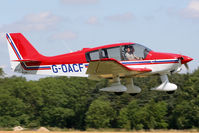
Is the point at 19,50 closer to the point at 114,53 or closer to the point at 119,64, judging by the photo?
the point at 114,53

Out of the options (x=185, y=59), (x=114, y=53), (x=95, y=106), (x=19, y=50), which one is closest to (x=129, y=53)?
(x=114, y=53)

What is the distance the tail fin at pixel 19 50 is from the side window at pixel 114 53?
3.50 metres

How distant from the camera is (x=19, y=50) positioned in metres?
15.0

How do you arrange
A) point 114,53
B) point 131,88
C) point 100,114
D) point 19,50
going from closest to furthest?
point 114,53 → point 131,88 → point 19,50 → point 100,114

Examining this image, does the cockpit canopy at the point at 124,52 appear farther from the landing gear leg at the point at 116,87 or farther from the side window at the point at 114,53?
the landing gear leg at the point at 116,87

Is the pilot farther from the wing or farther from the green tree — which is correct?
the green tree

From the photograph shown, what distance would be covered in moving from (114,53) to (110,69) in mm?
675

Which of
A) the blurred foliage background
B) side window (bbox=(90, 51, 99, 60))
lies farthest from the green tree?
side window (bbox=(90, 51, 99, 60))

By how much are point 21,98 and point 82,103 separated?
31.0 ft

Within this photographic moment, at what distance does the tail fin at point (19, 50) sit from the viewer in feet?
48.9

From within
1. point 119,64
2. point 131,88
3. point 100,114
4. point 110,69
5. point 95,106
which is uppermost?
point 119,64

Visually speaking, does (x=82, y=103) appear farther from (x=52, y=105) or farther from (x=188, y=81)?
(x=188, y=81)

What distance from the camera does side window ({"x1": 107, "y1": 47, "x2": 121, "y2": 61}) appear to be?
12953mm

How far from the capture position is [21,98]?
51562 mm
